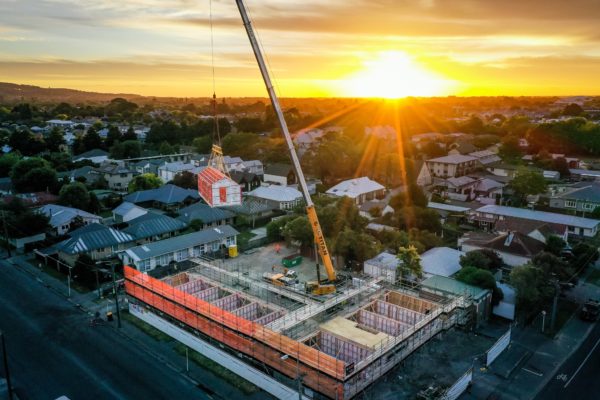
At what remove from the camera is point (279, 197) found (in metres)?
40.9

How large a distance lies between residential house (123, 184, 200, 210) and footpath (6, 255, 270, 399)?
1449 cm

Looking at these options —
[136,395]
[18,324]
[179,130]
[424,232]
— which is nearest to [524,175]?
[424,232]

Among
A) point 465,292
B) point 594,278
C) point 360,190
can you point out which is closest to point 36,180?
point 360,190

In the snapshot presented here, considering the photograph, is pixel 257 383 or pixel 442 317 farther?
pixel 442 317

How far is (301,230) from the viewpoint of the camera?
29.0m

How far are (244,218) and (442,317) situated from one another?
68.8ft

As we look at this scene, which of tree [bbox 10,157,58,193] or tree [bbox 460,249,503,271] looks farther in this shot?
tree [bbox 10,157,58,193]

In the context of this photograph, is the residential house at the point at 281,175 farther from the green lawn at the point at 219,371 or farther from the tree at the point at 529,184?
the green lawn at the point at 219,371

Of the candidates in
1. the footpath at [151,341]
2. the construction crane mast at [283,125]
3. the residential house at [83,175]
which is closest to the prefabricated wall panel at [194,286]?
the footpath at [151,341]

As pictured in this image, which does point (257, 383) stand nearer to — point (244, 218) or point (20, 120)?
point (244, 218)

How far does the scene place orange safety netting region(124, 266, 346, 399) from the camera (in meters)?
14.4

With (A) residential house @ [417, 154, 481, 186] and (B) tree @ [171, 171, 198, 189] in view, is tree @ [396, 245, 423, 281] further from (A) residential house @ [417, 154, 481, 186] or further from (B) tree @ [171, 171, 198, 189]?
(A) residential house @ [417, 154, 481, 186]

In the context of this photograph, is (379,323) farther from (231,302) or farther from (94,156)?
(94,156)

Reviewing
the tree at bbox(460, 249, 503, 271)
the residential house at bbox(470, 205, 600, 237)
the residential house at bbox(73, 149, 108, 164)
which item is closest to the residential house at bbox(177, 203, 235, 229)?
the tree at bbox(460, 249, 503, 271)
